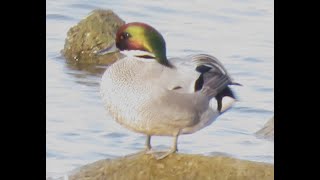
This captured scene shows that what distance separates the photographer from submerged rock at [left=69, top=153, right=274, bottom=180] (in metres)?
6.00

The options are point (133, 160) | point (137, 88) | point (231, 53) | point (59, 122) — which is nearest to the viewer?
point (137, 88)

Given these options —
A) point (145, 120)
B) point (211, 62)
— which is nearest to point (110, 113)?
point (145, 120)

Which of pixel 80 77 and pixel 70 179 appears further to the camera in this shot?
pixel 80 77

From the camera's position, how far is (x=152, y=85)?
224 inches

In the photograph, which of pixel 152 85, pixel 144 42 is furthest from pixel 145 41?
pixel 152 85

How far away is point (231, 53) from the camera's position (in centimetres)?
746

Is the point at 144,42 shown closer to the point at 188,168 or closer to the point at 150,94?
the point at 150,94

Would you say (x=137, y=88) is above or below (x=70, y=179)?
above

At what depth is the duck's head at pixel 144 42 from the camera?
5707 mm

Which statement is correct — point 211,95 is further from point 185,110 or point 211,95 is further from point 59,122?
point 59,122

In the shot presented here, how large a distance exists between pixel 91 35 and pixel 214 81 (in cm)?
253

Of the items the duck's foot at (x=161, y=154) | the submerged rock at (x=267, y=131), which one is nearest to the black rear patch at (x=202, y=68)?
the duck's foot at (x=161, y=154)

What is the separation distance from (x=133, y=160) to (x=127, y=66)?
59 centimetres

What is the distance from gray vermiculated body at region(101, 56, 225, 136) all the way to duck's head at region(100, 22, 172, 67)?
35mm
